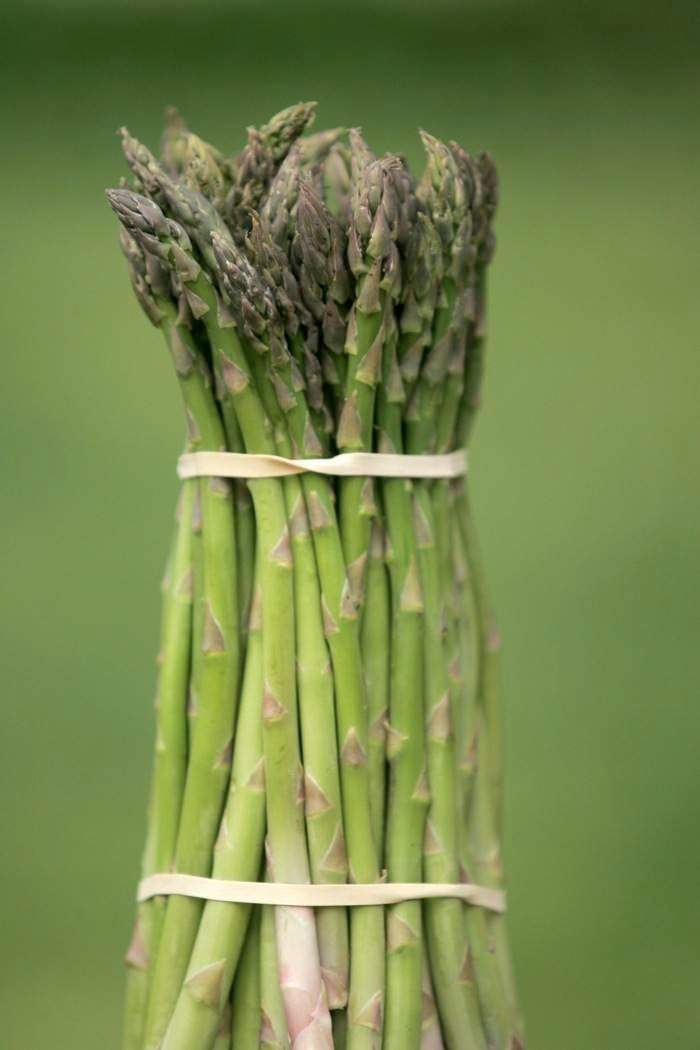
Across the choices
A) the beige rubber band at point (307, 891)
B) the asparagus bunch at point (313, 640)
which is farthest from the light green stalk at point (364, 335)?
the beige rubber band at point (307, 891)

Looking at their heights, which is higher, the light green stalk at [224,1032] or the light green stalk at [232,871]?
the light green stalk at [232,871]

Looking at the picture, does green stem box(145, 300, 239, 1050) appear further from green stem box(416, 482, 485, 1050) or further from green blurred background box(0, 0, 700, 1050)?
green blurred background box(0, 0, 700, 1050)

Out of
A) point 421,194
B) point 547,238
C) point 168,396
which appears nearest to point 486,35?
point 547,238

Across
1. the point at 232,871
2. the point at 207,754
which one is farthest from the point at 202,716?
the point at 232,871

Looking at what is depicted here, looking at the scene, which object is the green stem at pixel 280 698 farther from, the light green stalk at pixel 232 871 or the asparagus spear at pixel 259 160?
the asparagus spear at pixel 259 160

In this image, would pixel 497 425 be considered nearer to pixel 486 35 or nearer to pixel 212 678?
pixel 486 35

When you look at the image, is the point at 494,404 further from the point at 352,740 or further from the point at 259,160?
the point at 352,740
